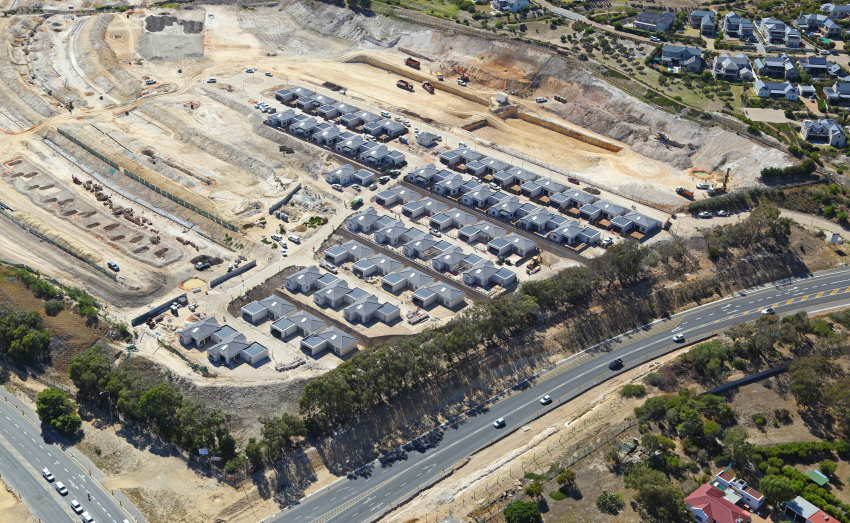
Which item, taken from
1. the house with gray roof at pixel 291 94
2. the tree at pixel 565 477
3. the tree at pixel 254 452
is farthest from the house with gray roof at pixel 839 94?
the tree at pixel 254 452

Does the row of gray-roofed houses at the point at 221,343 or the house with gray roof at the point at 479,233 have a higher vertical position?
the house with gray roof at the point at 479,233

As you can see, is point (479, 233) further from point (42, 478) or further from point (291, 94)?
point (42, 478)

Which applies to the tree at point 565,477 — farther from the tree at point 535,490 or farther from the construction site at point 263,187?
the construction site at point 263,187

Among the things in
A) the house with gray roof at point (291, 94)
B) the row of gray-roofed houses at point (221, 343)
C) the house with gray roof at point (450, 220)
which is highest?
the house with gray roof at point (291, 94)

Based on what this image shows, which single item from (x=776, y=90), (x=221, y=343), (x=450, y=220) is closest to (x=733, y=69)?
(x=776, y=90)

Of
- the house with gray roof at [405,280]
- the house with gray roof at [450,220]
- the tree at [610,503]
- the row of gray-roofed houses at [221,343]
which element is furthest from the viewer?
the house with gray roof at [450,220]

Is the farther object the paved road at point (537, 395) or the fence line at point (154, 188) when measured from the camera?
the fence line at point (154, 188)

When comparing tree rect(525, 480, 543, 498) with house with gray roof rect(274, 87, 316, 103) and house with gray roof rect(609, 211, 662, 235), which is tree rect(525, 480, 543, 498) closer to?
house with gray roof rect(609, 211, 662, 235)
